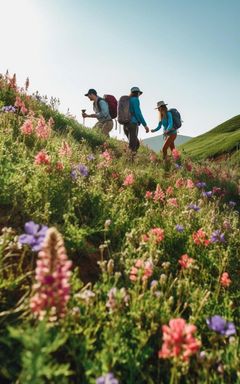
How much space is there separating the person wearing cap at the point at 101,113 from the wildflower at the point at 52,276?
12.9 metres

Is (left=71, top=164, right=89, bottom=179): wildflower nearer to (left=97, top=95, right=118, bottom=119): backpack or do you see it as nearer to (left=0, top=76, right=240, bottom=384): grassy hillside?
(left=0, top=76, right=240, bottom=384): grassy hillside

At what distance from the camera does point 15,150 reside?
6.36 meters

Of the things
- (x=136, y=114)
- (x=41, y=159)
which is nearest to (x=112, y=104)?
(x=136, y=114)

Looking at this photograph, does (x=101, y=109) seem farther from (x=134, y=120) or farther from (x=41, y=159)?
(x=41, y=159)

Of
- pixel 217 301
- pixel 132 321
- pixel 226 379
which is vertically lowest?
pixel 226 379

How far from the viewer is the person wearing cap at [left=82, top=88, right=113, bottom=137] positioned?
574 inches

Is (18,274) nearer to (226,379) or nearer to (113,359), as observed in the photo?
(113,359)

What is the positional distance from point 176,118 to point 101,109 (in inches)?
108

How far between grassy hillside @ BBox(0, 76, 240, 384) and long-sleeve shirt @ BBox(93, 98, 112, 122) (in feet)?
21.0

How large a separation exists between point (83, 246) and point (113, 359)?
1.87 meters

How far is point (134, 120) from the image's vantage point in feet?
44.8

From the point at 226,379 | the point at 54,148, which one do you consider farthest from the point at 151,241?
the point at 54,148

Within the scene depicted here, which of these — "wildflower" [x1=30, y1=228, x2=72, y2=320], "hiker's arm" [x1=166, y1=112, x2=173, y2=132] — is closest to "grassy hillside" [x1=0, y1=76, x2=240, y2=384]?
"wildflower" [x1=30, y1=228, x2=72, y2=320]

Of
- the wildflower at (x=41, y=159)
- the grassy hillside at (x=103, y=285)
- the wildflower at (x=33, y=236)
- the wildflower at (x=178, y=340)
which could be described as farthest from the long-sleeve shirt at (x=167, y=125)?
the wildflower at (x=178, y=340)
